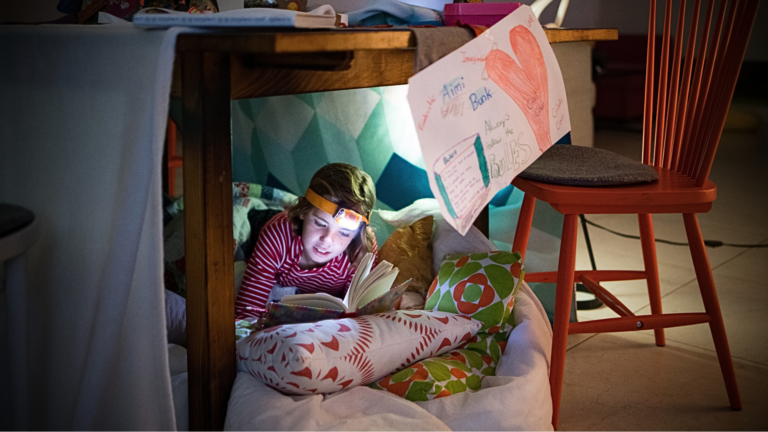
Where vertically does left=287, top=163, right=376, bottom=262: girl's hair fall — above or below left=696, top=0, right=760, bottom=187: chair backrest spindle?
below

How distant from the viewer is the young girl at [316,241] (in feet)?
4.58

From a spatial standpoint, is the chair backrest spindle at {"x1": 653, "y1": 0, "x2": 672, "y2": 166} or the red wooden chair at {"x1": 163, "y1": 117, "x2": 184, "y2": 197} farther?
the red wooden chair at {"x1": 163, "y1": 117, "x2": 184, "y2": 197}

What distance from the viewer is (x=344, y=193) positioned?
1.39 m

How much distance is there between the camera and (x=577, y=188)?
1181 mm

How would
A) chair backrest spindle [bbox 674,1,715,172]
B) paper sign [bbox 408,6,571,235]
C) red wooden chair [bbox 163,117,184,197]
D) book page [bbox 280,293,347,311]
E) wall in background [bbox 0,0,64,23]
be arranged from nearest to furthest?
1. paper sign [bbox 408,6,571,235]
2. book page [bbox 280,293,347,311]
3. chair backrest spindle [bbox 674,1,715,172]
4. wall in background [bbox 0,0,64,23]
5. red wooden chair [bbox 163,117,184,197]

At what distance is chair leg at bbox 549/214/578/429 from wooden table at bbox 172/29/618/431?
1.64 ft

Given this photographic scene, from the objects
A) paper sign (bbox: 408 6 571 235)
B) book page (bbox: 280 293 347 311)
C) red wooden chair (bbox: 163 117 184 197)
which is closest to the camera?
paper sign (bbox: 408 6 571 235)

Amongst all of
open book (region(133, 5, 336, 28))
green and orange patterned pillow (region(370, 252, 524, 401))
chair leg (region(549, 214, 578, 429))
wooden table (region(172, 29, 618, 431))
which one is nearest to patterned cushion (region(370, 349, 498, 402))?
green and orange patterned pillow (region(370, 252, 524, 401))

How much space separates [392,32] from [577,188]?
50cm

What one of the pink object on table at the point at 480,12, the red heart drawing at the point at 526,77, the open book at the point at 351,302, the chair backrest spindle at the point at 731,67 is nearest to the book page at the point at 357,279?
the open book at the point at 351,302

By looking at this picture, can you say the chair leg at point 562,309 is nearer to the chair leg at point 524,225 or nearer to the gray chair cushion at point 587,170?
the gray chair cushion at point 587,170

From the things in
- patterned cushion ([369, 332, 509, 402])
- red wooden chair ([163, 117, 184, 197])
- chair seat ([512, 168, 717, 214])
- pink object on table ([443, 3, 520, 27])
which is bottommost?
patterned cushion ([369, 332, 509, 402])

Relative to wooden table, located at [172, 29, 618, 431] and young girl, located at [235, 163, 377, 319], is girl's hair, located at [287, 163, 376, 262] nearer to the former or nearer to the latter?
young girl, located at [235, 163, 377, 319]

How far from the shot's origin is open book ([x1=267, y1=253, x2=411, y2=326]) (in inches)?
44.2
